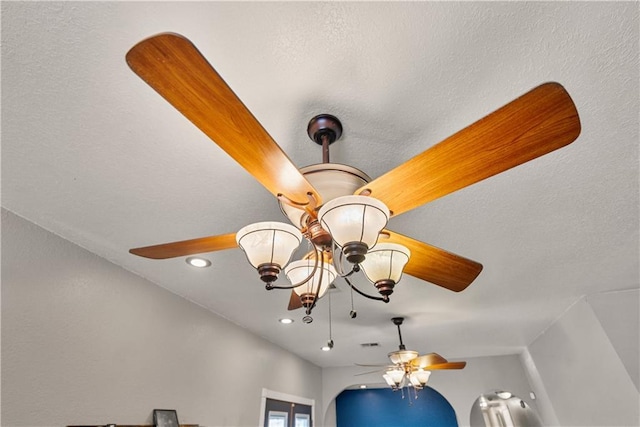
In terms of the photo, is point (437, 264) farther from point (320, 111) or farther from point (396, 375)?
point (396, 375)

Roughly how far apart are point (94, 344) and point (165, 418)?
72cm

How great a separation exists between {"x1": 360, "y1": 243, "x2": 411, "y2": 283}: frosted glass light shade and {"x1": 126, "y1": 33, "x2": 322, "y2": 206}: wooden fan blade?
26cm

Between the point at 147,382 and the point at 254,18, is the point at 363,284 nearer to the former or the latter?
the point at 147,382

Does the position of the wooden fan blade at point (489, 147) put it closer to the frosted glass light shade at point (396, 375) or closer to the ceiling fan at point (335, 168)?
the ceiling fan at point (335, 168)

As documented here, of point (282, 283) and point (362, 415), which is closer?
point (282, 283)

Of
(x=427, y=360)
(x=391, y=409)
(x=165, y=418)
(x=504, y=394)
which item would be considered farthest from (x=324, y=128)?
(x=391, y=409)

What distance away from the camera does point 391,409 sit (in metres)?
5.73

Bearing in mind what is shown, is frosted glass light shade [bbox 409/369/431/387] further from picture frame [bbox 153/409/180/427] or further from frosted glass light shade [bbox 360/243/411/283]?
frosted glass light shade [bbox 360/243/411/283]

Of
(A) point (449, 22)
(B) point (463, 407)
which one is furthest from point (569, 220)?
(B) point (463, 407)

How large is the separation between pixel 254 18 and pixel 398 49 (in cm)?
38

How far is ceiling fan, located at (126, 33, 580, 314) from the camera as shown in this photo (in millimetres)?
621

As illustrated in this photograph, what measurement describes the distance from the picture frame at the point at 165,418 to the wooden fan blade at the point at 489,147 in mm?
2076

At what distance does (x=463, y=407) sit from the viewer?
182 inches

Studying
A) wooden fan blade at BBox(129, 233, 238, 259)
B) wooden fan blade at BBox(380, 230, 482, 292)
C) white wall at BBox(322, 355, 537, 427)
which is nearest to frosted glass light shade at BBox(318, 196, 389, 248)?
wooden fan blade at BBox(380, 230, 482, 292)
